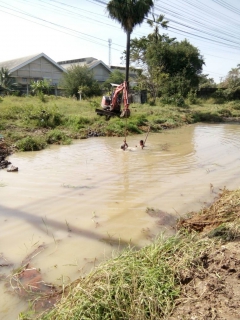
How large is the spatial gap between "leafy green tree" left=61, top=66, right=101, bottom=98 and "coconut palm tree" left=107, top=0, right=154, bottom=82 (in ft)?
31.0

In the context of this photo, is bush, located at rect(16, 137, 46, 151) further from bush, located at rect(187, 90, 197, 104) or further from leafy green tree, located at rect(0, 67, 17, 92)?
bush, located at rect(187, 90, 197, 104)

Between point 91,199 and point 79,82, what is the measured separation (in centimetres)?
2611

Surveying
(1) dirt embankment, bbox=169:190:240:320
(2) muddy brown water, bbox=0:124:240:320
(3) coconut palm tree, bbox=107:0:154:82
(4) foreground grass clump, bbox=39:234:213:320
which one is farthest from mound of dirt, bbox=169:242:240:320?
(3) coconut palm tree, bbox=107:0:154:82

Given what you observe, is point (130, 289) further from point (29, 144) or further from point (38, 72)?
point (38, 72)

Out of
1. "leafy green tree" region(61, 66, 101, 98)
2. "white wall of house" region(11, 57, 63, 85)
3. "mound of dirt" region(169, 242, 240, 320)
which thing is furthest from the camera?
"white wall of house" region(11, 57, 63, 85)

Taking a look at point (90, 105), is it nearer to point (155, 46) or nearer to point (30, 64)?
point (155, 46)

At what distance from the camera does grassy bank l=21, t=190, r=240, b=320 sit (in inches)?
96.0

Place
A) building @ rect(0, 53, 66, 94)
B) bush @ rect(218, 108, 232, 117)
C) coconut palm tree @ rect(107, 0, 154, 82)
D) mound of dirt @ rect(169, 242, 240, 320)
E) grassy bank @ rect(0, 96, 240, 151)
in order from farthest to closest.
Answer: building @ rect(0, 53, 66, 94)
bush @ rect(218, 108, 232, 117)
coconut palm tree @ rect(107, 0, 154, 82)
grassy bank @ rect(0, 96, 240, 151)
mound of dirt @ rect(169, 242, 240, 320)

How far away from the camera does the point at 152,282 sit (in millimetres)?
2723

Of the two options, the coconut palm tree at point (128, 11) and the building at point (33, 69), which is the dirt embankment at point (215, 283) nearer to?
the coconut palm tree at point (128, 11)

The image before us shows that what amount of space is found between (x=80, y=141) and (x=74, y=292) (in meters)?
10.8

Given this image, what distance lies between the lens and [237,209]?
4723 millimetres

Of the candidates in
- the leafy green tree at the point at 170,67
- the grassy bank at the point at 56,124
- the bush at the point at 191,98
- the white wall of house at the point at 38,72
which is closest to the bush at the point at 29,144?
the grassy bank at the point at 56,124

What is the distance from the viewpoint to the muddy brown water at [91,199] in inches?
157
